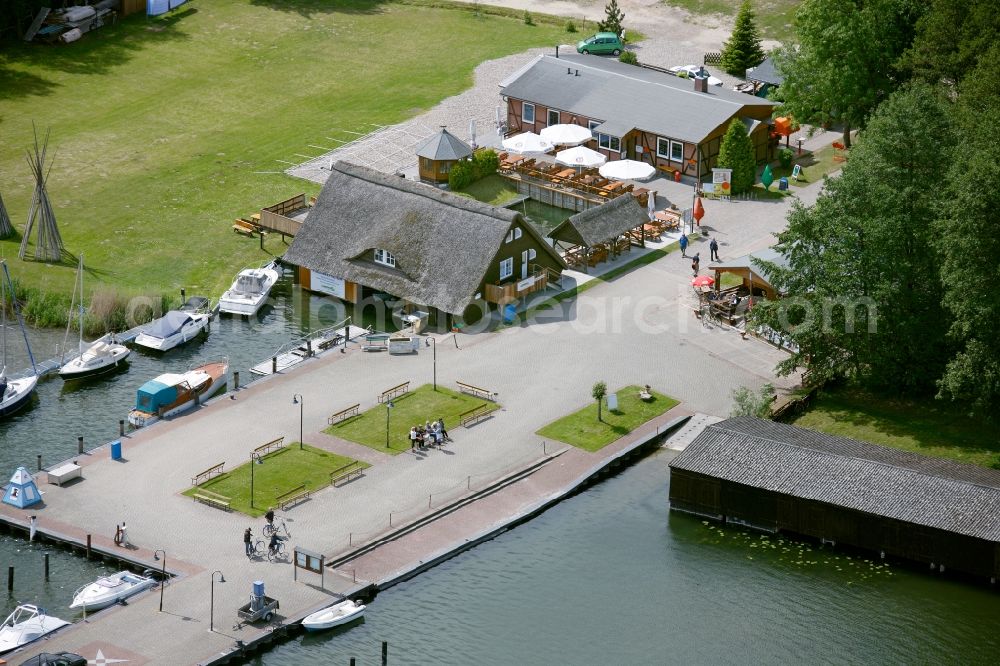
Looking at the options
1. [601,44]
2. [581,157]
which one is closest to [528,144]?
[581,157]

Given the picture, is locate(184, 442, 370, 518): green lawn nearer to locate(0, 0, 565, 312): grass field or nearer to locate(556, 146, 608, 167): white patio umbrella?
locate(0, 0, 565, 312): grass field

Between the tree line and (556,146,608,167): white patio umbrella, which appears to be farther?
(556,146,608,167): white patio umbrella

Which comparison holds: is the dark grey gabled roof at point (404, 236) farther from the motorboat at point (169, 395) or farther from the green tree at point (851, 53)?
the green tree at point (851, 53)

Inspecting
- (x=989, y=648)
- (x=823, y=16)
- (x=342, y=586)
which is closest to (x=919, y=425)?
(x=989, y=648)

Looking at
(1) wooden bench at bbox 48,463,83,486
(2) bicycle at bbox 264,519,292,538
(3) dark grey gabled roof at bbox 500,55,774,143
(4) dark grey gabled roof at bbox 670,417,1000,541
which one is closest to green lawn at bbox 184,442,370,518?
(2) bicycle at bbox 264,519,292,538

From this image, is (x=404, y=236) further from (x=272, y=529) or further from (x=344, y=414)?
(x=272, y=529)

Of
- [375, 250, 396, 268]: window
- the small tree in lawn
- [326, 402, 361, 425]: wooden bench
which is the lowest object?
[326, 402, 361, 425]: wooden bench

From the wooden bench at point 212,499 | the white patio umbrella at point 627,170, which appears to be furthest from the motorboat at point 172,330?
the white patio umbrella at point 627,170
